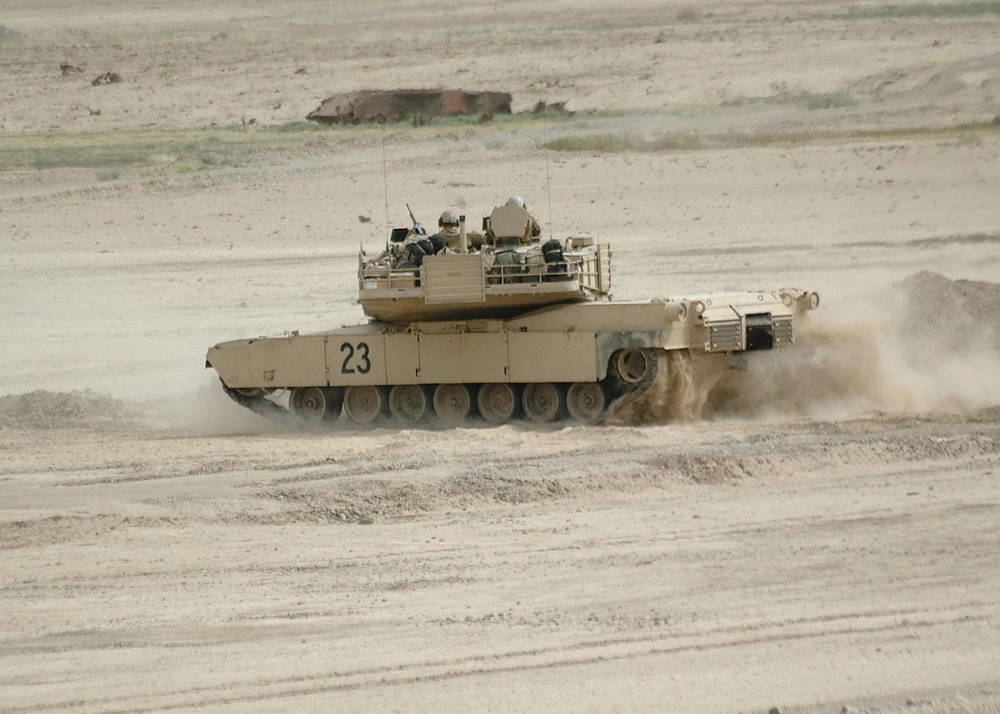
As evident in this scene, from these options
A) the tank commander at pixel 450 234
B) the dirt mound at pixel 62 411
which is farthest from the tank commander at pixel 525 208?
the dirt mound at pixel 62 411

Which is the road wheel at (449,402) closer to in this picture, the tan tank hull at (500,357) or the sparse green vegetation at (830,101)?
the tan tank hull at (500,357)

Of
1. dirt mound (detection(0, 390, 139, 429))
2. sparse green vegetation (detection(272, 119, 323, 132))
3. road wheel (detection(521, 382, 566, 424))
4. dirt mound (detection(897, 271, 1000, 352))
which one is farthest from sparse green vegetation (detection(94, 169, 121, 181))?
road wheel (detection(521, 382, 566, 424))

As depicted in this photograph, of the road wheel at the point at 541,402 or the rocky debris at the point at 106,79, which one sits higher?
the rocky debris at the point at 106,79

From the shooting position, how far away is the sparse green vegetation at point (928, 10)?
57.1 metres

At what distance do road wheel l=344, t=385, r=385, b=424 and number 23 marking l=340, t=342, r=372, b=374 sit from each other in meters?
0.30

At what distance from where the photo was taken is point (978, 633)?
1148cm

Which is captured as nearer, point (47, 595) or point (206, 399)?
point (47, 595)

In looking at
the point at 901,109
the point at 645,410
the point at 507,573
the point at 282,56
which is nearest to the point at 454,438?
the point at 645,410

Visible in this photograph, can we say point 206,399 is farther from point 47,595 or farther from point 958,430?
point 47,595

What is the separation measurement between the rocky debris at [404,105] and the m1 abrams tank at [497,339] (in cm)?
2197

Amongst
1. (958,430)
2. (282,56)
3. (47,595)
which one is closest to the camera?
(47,595)

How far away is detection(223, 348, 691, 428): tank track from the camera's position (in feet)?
66.4

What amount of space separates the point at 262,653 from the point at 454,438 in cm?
821

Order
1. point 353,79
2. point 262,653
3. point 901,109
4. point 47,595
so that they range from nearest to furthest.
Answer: point 262,653, point 47,595, point 901,109, point 353,79
